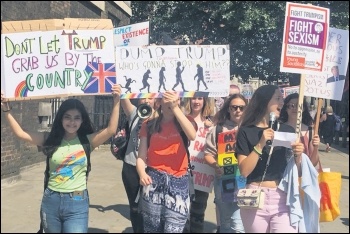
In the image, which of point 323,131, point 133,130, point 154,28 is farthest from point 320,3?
point 133,130

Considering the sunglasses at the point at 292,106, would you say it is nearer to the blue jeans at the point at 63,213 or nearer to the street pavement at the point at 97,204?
the street pavement at the point at 97,204

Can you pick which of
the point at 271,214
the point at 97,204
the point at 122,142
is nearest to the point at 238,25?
the point at 97,204

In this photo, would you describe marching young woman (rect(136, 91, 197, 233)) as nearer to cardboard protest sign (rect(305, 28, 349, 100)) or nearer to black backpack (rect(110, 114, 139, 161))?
black backpack (rect(110, 114, 139, 161))

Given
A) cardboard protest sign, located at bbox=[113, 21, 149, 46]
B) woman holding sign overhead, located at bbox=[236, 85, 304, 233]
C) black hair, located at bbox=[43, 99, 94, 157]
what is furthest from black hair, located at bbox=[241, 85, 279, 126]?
cardboard protest sign, located at bbox=[113, 21, 149, 46]

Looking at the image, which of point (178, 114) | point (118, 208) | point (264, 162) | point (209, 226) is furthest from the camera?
point (118, 208)

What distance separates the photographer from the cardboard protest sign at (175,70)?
3.47 metres

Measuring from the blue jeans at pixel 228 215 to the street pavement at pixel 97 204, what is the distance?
0.77 metres

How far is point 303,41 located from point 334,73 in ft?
2.91

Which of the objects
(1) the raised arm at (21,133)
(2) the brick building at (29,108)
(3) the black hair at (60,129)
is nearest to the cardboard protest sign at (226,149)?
(3) the black hair at (60,129)

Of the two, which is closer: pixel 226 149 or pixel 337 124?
pixel 226 149

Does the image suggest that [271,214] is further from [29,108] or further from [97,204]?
[29,108]

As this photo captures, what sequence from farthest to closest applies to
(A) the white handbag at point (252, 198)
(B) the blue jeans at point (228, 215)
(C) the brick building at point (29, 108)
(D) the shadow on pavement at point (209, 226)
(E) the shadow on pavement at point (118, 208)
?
(C) the brick building at point (29, 108) → (E) the shadow on pavement at point (118, 208) → (D) the shadow on pavement at point (209, 226) → (B) the blue jeans at point (228, 215) → (A) the white handbag at point (252, 198)

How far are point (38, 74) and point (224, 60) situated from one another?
1.44 m

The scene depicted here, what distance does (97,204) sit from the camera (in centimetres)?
659
